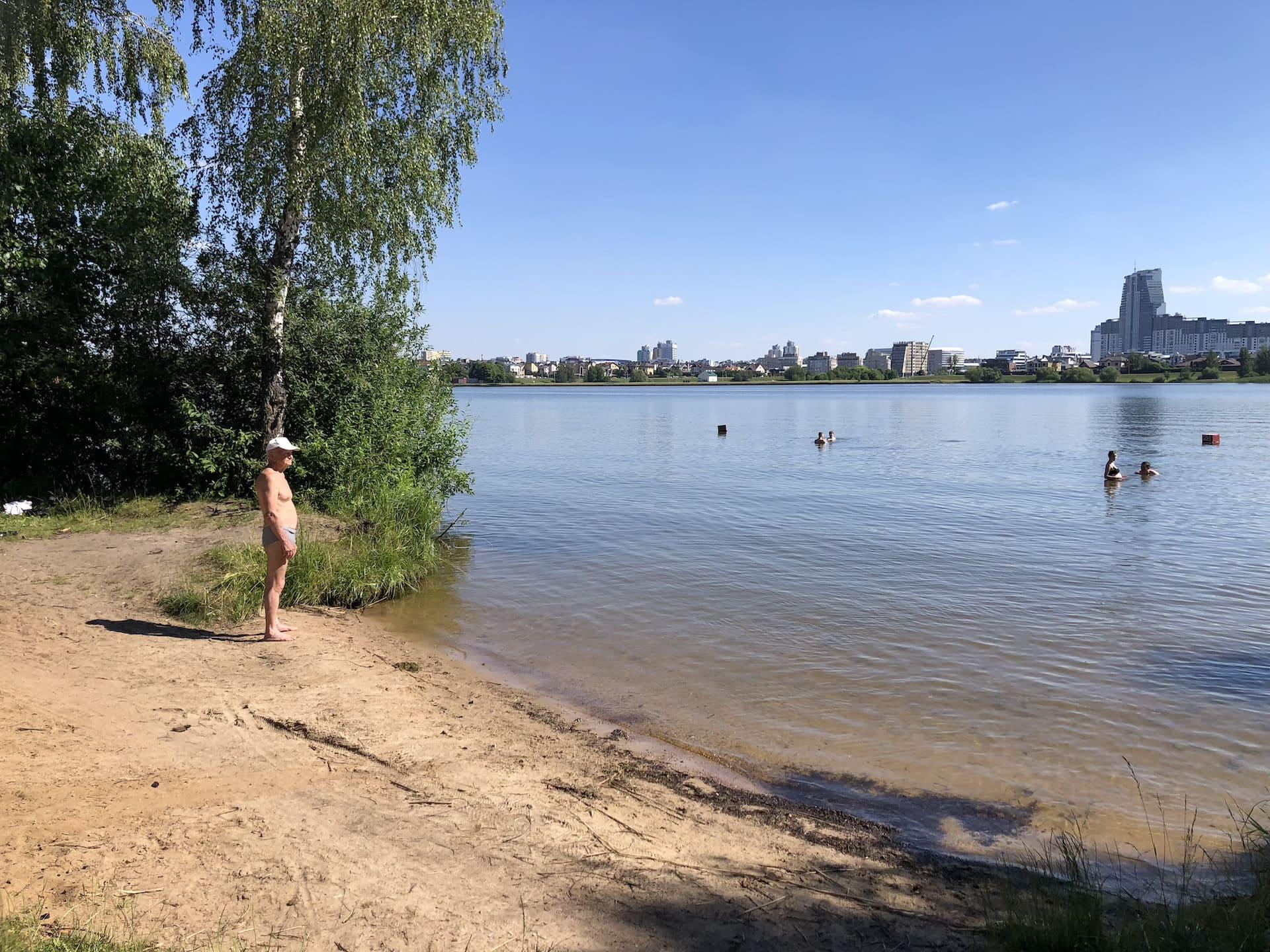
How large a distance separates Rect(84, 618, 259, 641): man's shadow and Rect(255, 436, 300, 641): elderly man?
34 cm

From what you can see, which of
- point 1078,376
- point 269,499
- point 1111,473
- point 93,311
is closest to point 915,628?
point 269,499

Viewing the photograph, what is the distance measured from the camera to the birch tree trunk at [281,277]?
13.4 meters

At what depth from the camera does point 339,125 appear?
1330cm

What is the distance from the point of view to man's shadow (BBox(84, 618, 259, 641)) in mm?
8500

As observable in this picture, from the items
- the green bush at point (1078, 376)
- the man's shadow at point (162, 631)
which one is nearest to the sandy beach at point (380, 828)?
the man's shadow at point (162, 631)

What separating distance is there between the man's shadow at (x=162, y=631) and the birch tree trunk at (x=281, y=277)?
6.17m

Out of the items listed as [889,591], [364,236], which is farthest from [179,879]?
[364,236]

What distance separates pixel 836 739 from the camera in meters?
7.66

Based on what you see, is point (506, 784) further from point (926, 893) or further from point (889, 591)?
point (889, 591)

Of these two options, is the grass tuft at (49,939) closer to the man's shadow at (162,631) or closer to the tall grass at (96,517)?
the man's shadow at (162,631)

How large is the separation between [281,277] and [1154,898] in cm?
1466

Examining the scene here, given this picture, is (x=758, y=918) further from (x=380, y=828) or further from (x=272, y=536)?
(x=272, y=536)

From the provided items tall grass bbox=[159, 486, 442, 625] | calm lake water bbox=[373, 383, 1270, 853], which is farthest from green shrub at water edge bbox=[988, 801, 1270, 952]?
tall grass bbox=[159, 486, 442, 625]

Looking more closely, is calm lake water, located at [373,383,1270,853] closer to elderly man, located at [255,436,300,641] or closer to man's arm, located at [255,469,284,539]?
elderly man, located at [255,436,300,641]
